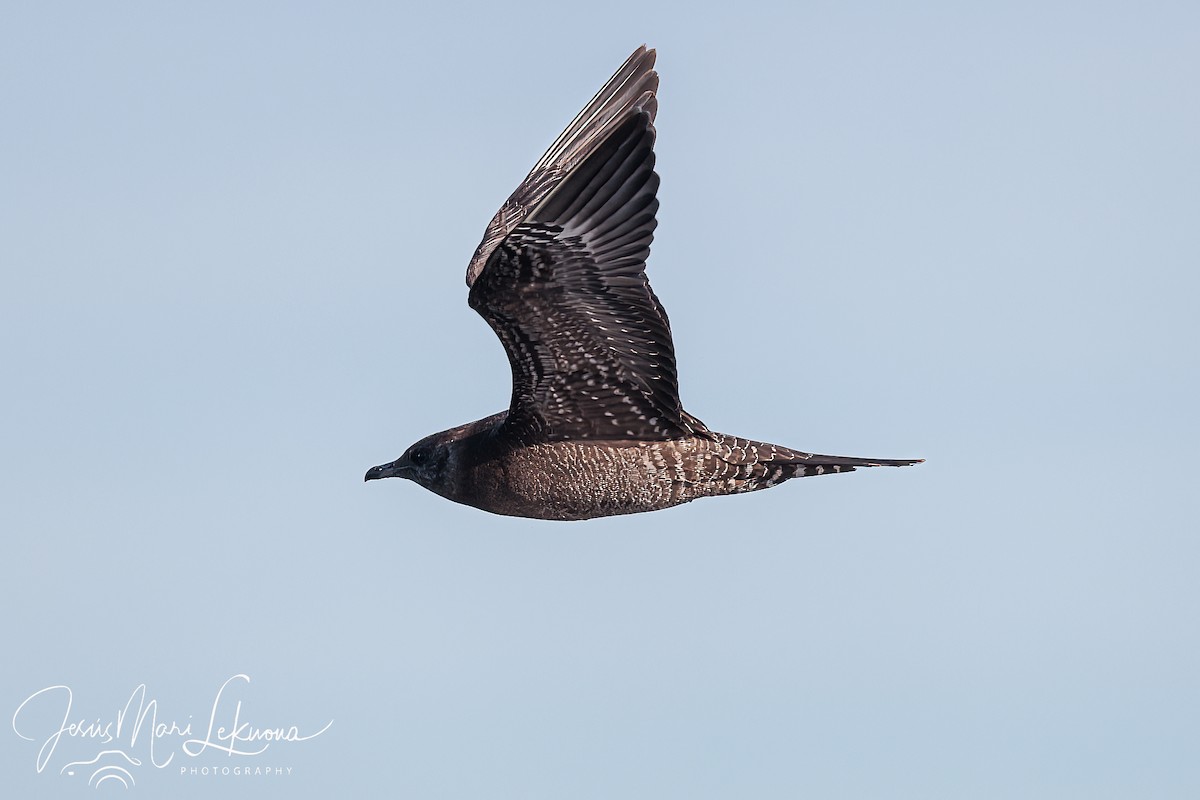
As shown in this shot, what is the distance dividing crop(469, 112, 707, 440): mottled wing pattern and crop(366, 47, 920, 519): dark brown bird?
1 centimetres

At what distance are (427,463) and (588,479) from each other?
1640mm

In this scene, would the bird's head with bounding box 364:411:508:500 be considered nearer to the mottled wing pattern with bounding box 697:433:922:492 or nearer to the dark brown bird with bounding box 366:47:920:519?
the dark brown bird with bounding box 366:47:920:519

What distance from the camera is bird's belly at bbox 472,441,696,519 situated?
48.1 ft

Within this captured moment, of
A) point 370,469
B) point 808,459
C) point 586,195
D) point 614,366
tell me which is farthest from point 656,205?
point 370,469

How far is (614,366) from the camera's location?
14336 millimetres

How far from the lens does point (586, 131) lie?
51.2 feet

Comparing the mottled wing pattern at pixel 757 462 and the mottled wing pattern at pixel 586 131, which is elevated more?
the mottled wing pattern at pixel 586 131

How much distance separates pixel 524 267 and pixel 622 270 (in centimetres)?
67

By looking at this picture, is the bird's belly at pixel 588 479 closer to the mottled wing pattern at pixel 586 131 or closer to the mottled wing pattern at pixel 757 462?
the mottled wing pattern at pixel 757 462

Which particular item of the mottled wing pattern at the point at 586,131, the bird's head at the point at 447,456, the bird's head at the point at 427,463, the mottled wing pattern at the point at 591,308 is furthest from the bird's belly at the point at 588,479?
the mottled wing pattern at the point at 586,131

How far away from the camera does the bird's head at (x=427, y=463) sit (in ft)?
51.0

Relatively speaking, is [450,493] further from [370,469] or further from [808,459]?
[808,459]

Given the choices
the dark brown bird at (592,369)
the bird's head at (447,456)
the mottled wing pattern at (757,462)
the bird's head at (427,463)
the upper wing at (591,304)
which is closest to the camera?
the upper wing at (591,304)

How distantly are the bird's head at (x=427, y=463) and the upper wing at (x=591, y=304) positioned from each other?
3.04ft
